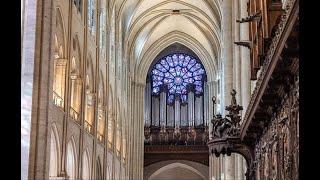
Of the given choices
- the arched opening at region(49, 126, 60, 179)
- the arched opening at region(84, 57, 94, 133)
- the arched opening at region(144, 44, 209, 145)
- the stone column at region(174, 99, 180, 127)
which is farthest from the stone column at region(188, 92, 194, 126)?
the arched opening at region(49, 126, 60, 179)

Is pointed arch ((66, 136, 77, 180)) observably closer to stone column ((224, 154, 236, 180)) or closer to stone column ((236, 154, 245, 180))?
stone column ((224, 154, 236, 180))

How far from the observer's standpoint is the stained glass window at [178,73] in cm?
4953

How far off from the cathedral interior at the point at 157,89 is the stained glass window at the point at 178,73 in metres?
0.09

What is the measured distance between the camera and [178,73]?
4991 cm

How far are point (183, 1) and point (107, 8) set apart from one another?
10.6 meters

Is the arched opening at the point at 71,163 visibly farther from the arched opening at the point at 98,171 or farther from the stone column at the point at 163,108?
the stone column at the point at 163,108

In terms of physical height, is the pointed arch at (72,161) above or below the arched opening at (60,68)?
below

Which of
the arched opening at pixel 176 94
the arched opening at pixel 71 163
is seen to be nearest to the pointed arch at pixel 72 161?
the arched opening at pixel 71 163

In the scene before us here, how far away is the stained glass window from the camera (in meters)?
49.5

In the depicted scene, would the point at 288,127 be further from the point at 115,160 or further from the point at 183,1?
the point at 183,1

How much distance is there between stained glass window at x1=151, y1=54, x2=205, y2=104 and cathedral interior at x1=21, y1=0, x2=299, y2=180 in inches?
3.6

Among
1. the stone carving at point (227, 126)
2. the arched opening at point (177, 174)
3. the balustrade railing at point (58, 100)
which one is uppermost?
the balustrade railing at point (58, 100)

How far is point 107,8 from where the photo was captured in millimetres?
31875
